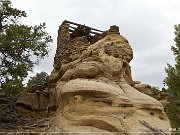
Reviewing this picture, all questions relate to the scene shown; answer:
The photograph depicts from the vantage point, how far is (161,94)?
776 inches

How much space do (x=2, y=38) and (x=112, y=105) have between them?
6152mm

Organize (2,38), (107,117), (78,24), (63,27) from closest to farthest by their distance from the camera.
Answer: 1. (107,117)
2. (2,38)
3. (63,27)
4. (78,24)

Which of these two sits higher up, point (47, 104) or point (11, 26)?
point (11, 26)

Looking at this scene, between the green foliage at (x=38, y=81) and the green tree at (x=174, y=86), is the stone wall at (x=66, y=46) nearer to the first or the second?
the green foliage at (x=38, y=81)

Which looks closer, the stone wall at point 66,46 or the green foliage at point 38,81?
the stone wall at point 66,46

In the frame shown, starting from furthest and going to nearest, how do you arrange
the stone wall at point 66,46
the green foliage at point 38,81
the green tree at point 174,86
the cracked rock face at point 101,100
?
1. the green foliage at point 38,81
2. the stone wall at point 66,46
3. the green tree at point 174,86
4. the cracked rock face at point 101,100

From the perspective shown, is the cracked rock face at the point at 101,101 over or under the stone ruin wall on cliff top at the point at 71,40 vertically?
under

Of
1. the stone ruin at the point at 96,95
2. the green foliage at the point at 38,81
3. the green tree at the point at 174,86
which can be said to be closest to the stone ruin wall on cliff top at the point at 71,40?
the stone ruin at the point at 96,95

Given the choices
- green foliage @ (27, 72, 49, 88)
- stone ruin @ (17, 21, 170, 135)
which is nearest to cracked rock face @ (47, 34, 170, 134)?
stone ruin @ (17, 21, 170, 135)

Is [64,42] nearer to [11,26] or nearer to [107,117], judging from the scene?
[11,26]

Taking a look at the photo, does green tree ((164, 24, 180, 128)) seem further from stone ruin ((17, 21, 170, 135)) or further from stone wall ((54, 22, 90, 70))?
stone wall ((54, 22, 90, 70))

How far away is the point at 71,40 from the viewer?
16.1 metres

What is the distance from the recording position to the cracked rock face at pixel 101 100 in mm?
11711

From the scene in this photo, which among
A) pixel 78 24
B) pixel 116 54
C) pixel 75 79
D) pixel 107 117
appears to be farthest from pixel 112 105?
pixel 78 24
